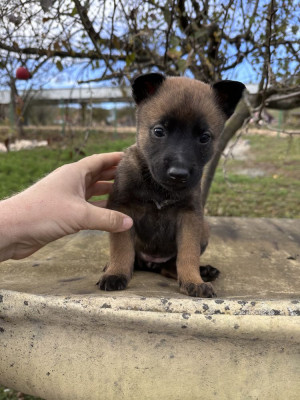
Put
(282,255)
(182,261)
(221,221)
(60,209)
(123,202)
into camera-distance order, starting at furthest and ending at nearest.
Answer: (221,221) < (282,255) < (123,202) < (182,261) < (60,209)

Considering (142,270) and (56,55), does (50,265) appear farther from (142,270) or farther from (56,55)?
(56,55)

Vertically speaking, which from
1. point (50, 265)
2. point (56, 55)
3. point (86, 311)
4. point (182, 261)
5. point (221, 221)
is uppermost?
point (56, 55)

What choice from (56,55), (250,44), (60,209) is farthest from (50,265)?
(250,44)

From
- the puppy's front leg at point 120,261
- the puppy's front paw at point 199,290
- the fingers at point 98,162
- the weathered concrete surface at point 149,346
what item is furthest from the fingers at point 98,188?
the weathered concrete surface at point 149,346

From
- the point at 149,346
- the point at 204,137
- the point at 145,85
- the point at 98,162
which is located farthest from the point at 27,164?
the point at 149,346

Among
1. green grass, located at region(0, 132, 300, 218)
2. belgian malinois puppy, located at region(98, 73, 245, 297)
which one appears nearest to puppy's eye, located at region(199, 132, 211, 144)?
belgian malinois puppy, located at region(98, 73, 245, 297)

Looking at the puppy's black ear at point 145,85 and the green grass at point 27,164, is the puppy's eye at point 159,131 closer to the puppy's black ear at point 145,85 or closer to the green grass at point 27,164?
the puppy's black ear at point 145,85
